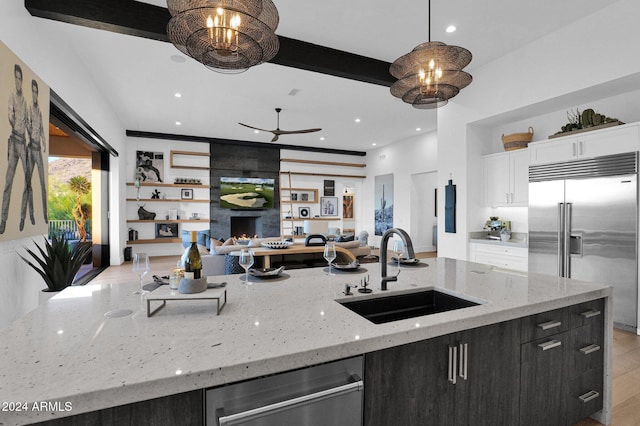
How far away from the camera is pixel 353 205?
10859 mm

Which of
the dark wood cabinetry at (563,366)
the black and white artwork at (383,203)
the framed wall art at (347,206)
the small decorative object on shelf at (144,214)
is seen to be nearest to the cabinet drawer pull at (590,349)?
the dark wood cabinetry at (563,366)

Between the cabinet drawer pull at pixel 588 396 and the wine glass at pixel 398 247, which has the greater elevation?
the wine glass at pixel 398 247

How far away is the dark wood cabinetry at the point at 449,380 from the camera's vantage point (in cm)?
105

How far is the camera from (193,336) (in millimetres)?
994

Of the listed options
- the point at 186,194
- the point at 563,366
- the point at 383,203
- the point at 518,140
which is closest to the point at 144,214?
the point at 186,194

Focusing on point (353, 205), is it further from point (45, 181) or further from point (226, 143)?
point (45, 181)

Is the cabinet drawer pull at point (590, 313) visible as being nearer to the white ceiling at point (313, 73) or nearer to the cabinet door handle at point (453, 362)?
the cabinet door handle at point (453, 362)

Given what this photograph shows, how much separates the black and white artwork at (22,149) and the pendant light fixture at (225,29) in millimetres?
1512

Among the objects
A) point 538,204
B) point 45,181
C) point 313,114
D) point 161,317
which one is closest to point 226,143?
point 313,114

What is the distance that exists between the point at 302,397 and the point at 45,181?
3461 millimetres

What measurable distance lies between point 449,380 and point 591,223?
3424 millimetres

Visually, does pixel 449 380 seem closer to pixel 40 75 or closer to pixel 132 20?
pixel 132 20

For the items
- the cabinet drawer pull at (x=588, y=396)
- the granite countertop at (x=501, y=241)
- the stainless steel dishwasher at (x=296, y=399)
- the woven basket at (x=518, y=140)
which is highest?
the woven basket at (x=518, y=140)

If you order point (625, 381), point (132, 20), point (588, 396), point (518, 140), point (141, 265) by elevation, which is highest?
point (132, 20)
